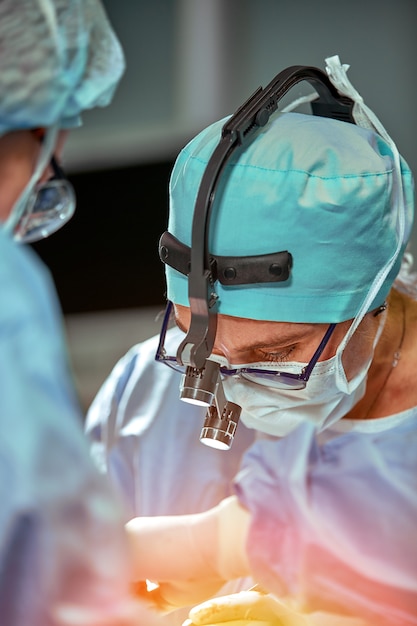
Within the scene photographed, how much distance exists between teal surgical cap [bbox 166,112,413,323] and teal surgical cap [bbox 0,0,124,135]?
0.28 metres

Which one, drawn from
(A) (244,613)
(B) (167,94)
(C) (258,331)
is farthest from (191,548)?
(B) (167,94)

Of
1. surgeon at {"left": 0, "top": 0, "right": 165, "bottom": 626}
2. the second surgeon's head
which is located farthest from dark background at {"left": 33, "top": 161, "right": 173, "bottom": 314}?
surgeon at {"left": 0, "top": 0, "right": 165, "bottom": 626}

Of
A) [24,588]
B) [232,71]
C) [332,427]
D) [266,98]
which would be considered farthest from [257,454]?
[232,71]

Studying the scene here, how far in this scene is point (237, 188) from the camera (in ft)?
4.73

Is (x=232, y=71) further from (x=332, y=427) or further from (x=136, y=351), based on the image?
(x=332, y=427)

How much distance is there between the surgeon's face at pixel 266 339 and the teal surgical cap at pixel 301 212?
3cm

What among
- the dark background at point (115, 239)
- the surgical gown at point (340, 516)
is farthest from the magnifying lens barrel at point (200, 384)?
the dark background at point (115, 239)

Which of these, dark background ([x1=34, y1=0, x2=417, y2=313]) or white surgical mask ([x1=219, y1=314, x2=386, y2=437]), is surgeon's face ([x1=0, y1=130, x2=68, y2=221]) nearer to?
white surgical mask ([x1=219, y1=314, x2=386, y2=437])

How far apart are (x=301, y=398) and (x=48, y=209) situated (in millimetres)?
597

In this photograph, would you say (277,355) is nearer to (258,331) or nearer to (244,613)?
(258,331)

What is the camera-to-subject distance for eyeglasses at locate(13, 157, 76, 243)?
1.32 meters

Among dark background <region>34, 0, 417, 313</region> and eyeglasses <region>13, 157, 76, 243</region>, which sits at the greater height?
eyeglasses <region>13, 157, 76, 243</region>

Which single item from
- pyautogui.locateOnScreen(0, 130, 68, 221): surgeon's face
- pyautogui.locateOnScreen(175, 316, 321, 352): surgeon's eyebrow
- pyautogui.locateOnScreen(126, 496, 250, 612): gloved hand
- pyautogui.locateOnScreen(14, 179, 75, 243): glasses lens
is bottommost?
pyautogui.locateOnScreen(126, 496, 250, 612): gloved hand

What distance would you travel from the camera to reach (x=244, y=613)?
1604mm
